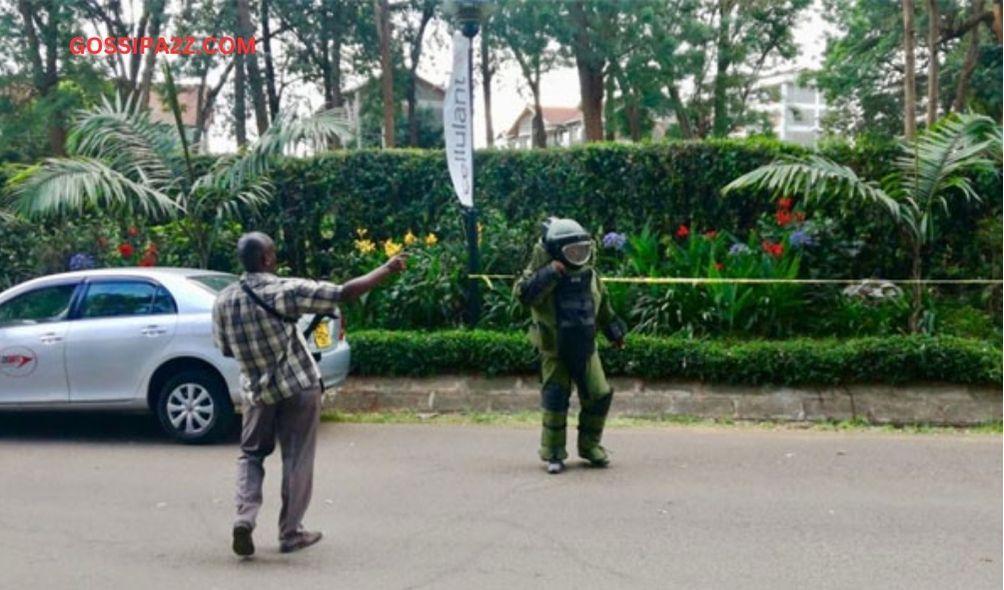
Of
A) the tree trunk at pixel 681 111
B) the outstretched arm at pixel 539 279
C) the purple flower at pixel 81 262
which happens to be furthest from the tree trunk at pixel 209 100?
the outstretched arm at pixel 539 279

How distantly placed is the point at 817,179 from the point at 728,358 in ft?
7.04

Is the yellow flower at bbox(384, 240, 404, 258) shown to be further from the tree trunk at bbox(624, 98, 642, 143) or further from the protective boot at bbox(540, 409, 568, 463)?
the tree trunk at bbox(624, 98, 642, 143)

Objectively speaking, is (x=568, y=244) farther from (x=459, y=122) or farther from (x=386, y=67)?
(x=386, y=67)

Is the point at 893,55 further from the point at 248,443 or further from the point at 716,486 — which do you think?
the point at 248,443

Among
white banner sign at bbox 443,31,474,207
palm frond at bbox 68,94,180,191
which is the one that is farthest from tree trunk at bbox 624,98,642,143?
white banner sign at bbox 443,31,474,207

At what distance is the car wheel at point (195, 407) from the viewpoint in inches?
361

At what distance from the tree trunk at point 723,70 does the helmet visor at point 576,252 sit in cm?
2137

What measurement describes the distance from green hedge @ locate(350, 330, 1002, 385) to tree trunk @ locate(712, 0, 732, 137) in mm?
18525

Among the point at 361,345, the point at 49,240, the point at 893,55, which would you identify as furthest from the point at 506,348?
the point at 893,55

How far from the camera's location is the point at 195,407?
30.2 feet

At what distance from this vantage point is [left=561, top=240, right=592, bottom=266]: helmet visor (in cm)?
762

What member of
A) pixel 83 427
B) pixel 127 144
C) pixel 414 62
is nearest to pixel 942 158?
pixel 83 427

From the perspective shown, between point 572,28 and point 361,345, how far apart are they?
1439 centimetres

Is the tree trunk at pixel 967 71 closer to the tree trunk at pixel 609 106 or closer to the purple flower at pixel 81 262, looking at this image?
the tree trunk at pixel 609 106
